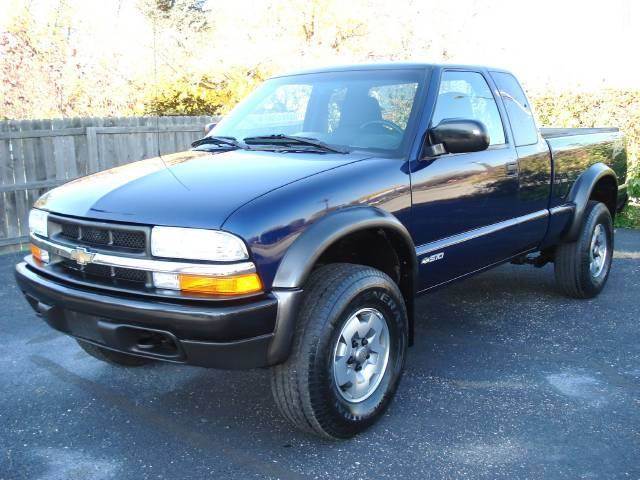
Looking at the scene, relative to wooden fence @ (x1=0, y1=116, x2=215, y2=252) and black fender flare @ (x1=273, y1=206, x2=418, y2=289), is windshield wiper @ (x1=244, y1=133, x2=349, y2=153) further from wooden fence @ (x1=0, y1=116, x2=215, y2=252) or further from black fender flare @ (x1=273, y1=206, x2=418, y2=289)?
wooden fence @ (x1=0, y1=116, x2=215, y2=252)

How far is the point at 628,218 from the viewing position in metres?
9.02

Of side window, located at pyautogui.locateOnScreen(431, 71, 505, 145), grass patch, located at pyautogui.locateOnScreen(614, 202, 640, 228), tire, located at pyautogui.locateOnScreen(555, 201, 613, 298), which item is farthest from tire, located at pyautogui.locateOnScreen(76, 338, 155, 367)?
grass patch, located at pyautogui.locateOnScreen(614, 202, 640, 228)

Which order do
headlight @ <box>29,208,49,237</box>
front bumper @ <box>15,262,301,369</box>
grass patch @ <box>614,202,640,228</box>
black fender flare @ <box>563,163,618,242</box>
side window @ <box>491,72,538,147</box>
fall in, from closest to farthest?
front bumper @ <box>15,262,301,369</box> → headlight @ <box>29,208,49,237</box> → side window @ <box>491,72,538,147</box> → black fender flare @ <box>563,163,618,242</box> → grass patch @ <box>614,202,640,228</box>

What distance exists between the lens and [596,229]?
552 centimetres

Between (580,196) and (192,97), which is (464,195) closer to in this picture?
(580,196)

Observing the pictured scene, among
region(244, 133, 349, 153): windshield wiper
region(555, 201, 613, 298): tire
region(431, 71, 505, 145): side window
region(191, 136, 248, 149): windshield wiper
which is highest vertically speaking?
region(431, 71, 505, 145): side window

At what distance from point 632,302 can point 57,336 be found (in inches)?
179

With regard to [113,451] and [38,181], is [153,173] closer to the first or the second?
[113,451]

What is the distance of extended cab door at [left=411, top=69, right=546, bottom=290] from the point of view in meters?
3.75

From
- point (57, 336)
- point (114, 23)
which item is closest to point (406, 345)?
point (57, 336)

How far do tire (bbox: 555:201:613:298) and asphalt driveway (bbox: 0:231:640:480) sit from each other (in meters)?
0.39

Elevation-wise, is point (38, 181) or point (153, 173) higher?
point (153, 173)

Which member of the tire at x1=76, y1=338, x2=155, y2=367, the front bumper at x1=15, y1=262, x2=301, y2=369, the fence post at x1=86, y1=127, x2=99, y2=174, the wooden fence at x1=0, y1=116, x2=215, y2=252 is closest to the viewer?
the front bumper at x1=15, y1=262, x2=301, y2=369

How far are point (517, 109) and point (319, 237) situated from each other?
2.49 m
